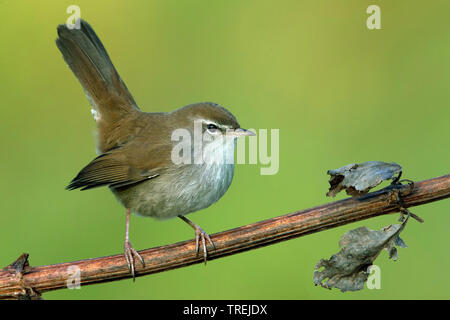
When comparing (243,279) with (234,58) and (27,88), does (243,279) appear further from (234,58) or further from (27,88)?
(27,88)

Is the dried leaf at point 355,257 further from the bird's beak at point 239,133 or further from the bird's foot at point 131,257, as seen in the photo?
the bird's beak at point 239,133

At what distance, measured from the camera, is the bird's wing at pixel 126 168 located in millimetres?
3816

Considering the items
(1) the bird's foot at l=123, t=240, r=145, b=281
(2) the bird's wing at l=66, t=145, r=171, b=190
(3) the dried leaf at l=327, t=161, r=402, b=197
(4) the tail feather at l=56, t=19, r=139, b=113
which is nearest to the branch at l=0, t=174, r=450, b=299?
(1) the bird's foot at l=123, t=240, r=145, b=281

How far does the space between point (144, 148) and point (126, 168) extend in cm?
19

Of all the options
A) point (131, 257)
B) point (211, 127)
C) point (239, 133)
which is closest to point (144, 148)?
point (211, 127)

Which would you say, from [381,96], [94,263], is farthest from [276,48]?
[94,263]

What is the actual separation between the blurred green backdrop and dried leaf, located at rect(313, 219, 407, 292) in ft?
5.58

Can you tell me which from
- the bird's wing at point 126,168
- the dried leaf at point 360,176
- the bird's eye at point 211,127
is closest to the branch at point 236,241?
the dried leaf at point 360,176

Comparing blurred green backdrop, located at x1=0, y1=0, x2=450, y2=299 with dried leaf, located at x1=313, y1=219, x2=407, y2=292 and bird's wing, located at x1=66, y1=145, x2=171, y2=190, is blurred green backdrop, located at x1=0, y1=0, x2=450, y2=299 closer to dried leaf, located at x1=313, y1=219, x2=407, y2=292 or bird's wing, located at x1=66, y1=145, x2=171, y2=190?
bird's wing, located at x1=66, y1=145, x2=171, y2=190

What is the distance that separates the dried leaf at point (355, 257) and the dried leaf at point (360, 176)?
212 mm

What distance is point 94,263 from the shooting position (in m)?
3.08

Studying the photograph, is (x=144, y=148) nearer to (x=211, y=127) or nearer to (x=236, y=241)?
(x=211, y=127)

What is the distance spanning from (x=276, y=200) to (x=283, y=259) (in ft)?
1.62

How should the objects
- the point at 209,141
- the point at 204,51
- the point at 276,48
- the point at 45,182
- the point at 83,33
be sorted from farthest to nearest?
the point at 276,48
the point at 204,51
the point at 45,182
the point at 83,33
the point at 209,141
